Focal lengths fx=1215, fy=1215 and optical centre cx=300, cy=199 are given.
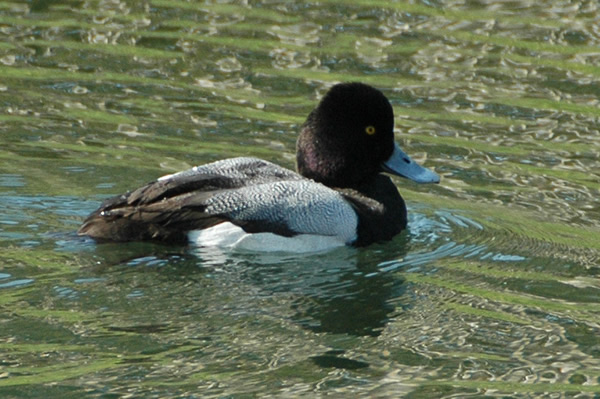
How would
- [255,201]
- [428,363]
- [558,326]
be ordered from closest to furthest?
1. [428,363]
2. [558,326]
3. [255,201]

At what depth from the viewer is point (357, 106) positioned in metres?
8.30

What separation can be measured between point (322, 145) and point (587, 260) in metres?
1.93

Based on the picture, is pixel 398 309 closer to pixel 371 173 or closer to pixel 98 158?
pixel 371 173

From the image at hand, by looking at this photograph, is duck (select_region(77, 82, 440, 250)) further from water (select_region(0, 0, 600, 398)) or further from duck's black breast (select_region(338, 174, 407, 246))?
water (select_region(0, 0, 600, 398))

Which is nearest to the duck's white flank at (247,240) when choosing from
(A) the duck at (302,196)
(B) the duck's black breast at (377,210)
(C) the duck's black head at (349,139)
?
(A) the duck at (302,196)

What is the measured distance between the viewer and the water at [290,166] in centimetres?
604

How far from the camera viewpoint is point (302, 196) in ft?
25.5

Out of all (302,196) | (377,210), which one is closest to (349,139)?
(377,210)

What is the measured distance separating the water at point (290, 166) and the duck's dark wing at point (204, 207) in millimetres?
135

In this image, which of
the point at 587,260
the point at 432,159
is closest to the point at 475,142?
the point at 432,159

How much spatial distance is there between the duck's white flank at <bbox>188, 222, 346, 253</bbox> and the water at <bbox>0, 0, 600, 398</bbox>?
88 mm

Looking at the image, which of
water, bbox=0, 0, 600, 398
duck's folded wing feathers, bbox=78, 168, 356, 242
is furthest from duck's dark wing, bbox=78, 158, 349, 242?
water, bbox=0, 0, 600, 398

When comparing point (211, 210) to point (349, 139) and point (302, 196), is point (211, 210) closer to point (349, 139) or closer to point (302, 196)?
point (302, 196)

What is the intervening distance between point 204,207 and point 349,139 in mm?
1284
